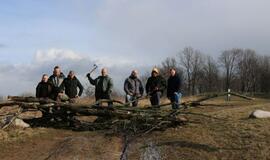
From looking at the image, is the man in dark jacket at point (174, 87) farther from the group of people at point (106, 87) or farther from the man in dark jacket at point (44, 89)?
the man in dark jacket at point (44, 89)

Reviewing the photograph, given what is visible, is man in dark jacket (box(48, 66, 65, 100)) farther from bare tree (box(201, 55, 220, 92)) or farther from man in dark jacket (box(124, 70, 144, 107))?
bare tree (box(201, 55, 220, 92))

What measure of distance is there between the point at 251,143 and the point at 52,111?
18.8ft

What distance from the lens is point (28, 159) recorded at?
10.6 meters

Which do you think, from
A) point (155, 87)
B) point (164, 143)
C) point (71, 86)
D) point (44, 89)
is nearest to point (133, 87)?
point (155, 87)

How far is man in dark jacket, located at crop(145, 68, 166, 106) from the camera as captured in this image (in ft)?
47.2

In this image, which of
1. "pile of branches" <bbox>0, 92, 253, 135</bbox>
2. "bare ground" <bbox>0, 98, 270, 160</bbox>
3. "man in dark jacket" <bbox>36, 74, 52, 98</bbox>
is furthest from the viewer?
"man in dark jacket" <bbox>36, 74, 52, 98</bbox>

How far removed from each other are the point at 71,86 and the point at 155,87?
96.1 inches

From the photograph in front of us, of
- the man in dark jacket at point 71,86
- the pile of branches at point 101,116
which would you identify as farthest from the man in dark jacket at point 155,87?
the man in dark jacket at point 71,86

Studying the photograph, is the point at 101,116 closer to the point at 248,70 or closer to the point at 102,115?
the point at 102,115

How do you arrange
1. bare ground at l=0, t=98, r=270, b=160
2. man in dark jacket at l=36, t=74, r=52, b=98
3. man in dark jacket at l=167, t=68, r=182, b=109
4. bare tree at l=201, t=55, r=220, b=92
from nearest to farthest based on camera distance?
bare ground at l=0, t=98, r=270, b=160, man in dark jacket at l=36, t=74, r=52, b=98, man in dark jacket at l=167, t=68, r=182, b=109, bare tree at l=201, t=55, r=220, b=92

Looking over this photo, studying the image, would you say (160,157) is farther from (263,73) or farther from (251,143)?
(263,73)

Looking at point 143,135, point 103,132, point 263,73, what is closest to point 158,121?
point 143,135

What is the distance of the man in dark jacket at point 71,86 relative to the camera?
14.6 meters

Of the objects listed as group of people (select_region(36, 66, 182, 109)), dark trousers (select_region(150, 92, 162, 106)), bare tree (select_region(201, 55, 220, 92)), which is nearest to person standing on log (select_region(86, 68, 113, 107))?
group of people (select_region(36, 66, 182, 109))
